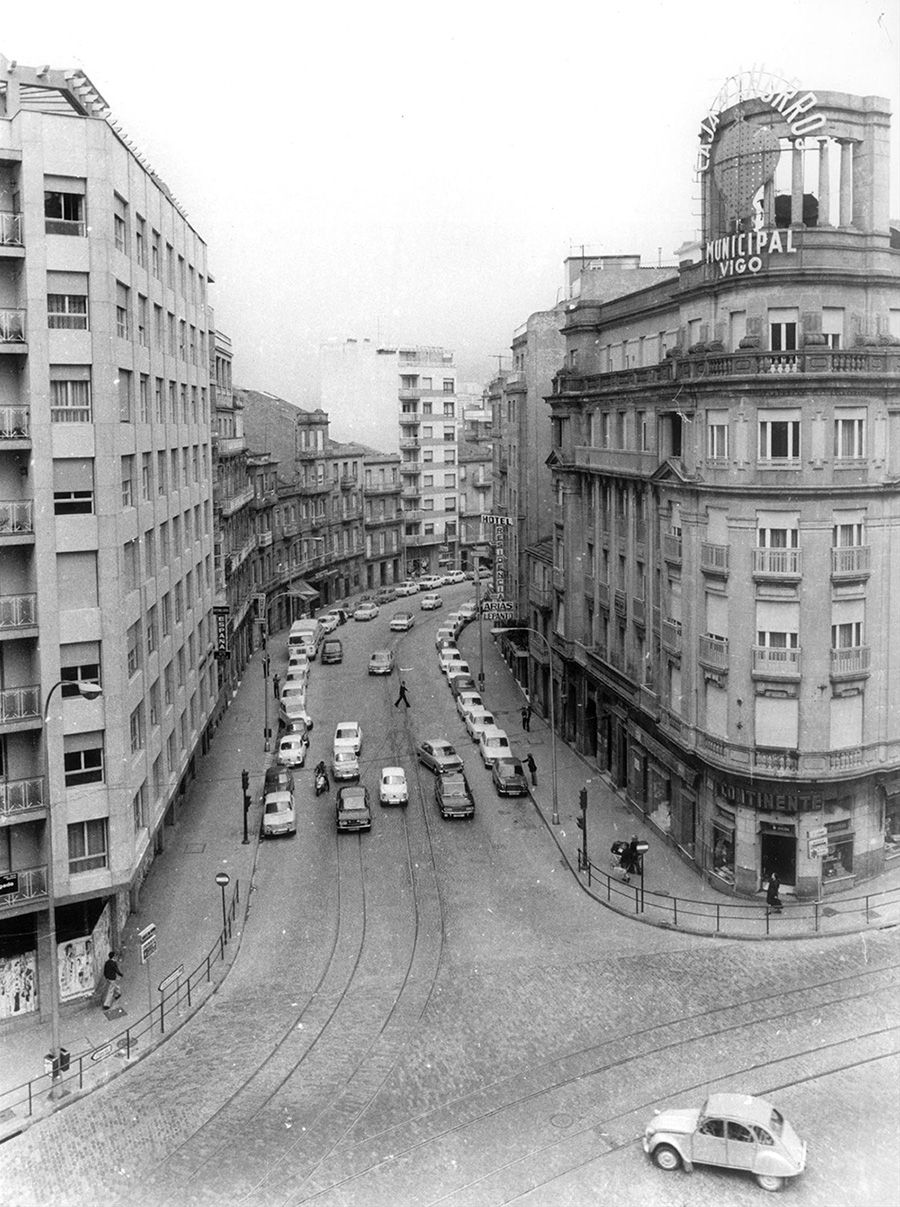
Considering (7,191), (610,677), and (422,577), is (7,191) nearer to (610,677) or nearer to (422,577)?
(610,677)

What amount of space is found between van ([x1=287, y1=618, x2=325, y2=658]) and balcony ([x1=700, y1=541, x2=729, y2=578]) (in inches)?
1725

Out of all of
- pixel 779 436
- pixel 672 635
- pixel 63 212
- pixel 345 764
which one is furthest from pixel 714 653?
pixel 63 212

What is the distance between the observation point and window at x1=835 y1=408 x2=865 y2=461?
35.3 metres

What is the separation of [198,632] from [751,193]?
2818cm

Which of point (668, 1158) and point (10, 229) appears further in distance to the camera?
point (10, 229)

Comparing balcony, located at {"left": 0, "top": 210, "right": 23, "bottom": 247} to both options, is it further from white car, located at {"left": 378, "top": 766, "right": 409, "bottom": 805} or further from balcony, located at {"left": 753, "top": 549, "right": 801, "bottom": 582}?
white car, located at {"left": 378, "top": 766, "right": 409, "bottom": 805}

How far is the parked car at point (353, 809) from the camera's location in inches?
1735

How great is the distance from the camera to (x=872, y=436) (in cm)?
3559

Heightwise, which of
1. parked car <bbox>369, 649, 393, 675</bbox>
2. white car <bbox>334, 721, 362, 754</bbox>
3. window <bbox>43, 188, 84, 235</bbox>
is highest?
window <bbox>43, 188, 84, 235</bbox>

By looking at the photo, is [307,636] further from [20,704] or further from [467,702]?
[20,704]

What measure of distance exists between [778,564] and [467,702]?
92.8ft

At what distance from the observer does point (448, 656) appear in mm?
74250

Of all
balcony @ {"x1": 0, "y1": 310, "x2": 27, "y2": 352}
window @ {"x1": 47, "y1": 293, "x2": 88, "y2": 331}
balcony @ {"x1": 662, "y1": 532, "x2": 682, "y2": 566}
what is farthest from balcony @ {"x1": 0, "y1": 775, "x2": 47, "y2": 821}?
balcony @ {"x1": 662, "y1": 532, "x2": 682, "y2": 566}

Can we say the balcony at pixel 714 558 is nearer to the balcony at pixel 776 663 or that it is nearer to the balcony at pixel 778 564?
the balcony at pixel 778 564
